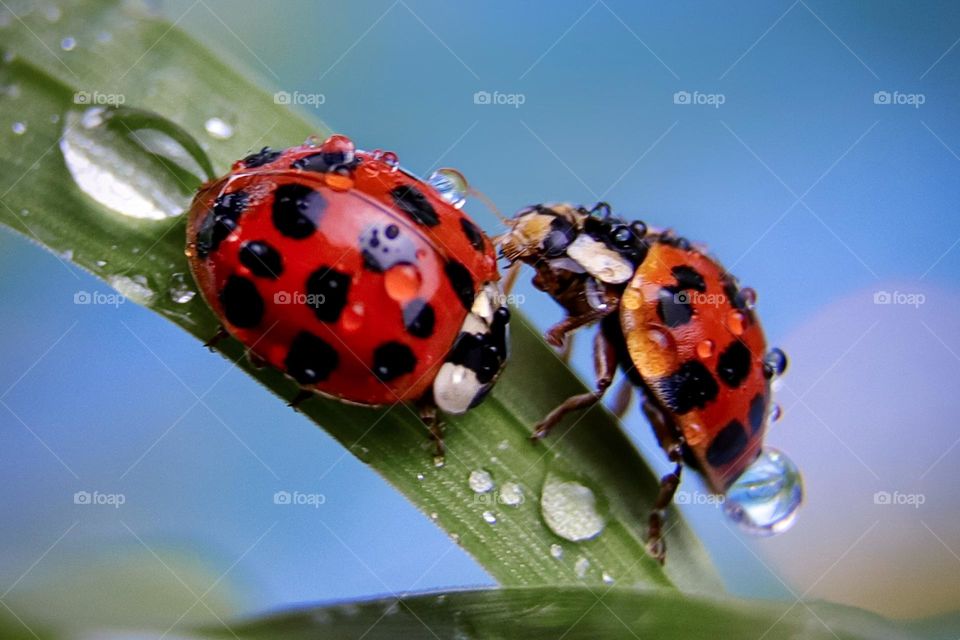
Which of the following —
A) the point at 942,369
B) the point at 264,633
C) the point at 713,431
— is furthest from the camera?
the point at 942,369

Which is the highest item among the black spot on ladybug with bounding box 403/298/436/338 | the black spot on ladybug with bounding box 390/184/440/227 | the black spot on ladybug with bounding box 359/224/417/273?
the black spot on ladybug with bounding box 390/184/440/227

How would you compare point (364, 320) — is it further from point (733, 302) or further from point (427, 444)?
point (733, 302)

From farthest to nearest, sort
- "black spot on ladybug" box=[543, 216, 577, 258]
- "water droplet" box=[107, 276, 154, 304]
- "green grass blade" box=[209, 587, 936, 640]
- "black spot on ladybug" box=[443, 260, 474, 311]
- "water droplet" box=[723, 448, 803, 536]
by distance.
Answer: "black spot on ladybug" box=[543, 216, 577, 258]
"water droplet" box=[723, 448, 803, 536]
"black spot on ladybug" box=[443, 260, 474, 311]
"water droplet" box=[107, 276, 154, 304]
"green grass blade" box=[209, 587, 936, 640]

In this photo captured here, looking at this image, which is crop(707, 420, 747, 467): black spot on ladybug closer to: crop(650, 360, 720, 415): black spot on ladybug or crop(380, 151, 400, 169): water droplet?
crop(650, 360, 720, 415): black spot on ladybug

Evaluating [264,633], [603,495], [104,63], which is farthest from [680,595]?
[104,63]

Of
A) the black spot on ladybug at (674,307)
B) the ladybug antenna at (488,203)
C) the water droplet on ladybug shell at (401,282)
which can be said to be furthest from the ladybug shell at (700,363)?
the water droplet on ladybug shell at (401,282)

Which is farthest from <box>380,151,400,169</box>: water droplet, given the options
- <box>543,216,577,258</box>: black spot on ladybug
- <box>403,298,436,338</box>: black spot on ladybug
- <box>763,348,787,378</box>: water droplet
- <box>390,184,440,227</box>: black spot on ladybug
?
<box>763,348,787,378</box>: water droplet

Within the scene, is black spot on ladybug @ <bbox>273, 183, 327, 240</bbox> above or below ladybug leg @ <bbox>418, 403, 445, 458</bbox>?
above

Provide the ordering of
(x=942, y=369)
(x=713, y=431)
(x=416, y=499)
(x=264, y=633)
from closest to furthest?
(x=264, y=633)
(x=416, y=499)
(x=713, y=431)
(x=942, y=369)
